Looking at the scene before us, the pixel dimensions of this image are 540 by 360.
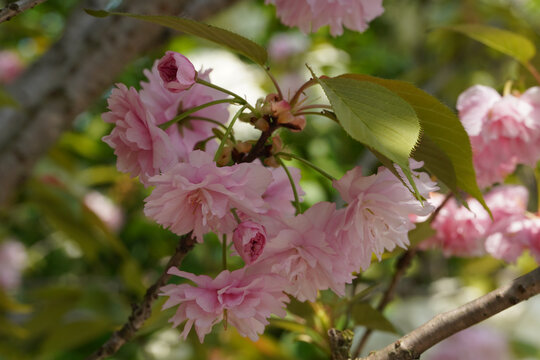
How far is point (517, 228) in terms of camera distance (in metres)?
0.66

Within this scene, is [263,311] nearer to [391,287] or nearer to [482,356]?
[391,287]

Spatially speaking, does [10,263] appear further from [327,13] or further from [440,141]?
[440,141]

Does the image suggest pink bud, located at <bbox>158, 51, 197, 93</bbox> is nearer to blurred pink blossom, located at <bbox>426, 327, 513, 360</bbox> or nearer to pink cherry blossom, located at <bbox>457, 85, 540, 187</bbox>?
pink cherry blossom, located at <bbox>457, 85, 540, 187</bbox>

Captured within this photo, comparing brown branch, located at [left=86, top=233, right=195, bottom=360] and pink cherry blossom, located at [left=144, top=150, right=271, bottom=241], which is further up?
pink cherry blossom, located at [left=144, top=150, right=271, bottom=241]

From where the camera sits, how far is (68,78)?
3.94ft

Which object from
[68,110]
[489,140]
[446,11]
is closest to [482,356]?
[489,140]

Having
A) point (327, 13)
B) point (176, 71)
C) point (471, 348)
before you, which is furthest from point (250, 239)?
point (471, 348)

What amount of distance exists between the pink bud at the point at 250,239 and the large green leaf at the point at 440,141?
0.13 meters

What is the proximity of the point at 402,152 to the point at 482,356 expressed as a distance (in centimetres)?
107

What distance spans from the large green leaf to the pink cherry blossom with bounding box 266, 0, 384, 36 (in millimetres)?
131

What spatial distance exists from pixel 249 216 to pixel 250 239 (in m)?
0.03

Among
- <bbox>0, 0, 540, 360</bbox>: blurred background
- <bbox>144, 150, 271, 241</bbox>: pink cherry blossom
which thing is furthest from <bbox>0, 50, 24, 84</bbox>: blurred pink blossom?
<bbox>144, 150, 271, 241</bbox>: pink cherry blossom

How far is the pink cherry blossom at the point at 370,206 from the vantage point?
45 cm

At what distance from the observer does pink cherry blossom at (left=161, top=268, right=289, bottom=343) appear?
1.44 feet
